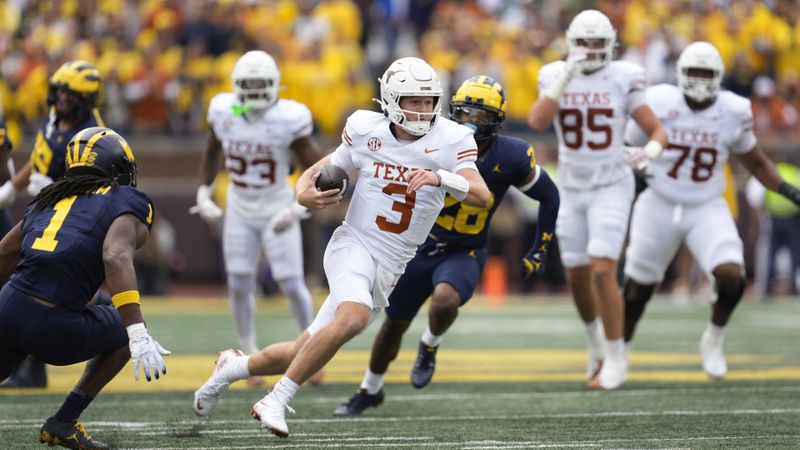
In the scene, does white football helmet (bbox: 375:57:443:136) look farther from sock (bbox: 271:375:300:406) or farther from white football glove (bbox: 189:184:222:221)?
white football glove (bbox: 189:184:222:221)

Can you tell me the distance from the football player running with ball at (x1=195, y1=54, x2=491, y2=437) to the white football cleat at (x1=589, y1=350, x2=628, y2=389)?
2359mm

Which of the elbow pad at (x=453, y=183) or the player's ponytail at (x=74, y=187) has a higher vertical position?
the player's ponytail at (x=74, y=187)

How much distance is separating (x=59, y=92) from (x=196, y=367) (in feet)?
7.64

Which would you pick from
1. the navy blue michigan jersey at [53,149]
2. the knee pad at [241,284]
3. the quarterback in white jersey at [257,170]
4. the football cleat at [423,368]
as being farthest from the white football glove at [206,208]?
the football cleat at [423,368]

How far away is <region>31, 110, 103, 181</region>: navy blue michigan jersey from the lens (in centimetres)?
773

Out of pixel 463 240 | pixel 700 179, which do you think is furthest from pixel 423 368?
pixel 700 179

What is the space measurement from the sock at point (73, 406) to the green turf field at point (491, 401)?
295mm

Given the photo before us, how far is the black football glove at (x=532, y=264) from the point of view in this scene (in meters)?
6.95

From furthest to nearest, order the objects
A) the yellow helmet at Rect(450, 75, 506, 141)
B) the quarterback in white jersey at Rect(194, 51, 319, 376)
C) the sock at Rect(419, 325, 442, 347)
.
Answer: the quarterback in white jersey at Rect(194, 51, 319, 376), the sock at Rect(419, 325, 442, 347), the yellow helmet at Rect(450, 75, 506, 141)

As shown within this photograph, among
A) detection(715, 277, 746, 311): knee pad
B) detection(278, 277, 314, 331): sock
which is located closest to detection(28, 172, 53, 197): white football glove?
detection(278, 277, 314, 331): sock

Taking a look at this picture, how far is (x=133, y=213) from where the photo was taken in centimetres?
537

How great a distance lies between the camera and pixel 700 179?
828 centimetres

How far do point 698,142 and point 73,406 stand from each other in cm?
427

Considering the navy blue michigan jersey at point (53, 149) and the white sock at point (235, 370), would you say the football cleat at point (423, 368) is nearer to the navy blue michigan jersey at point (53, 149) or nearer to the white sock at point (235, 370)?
the white sock at point (235, 370)
